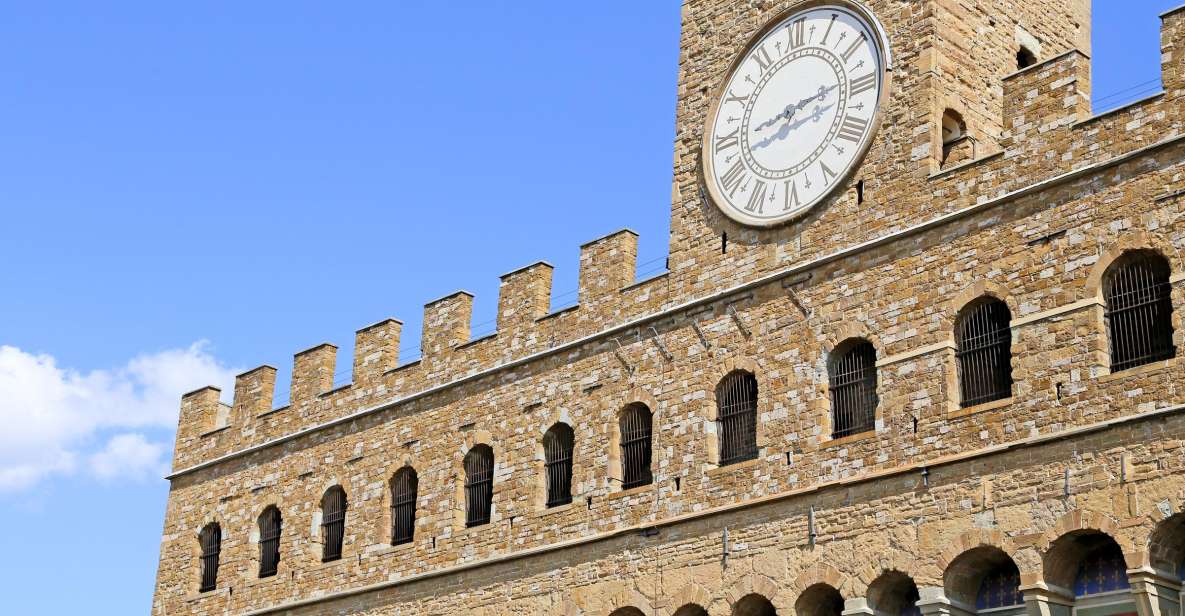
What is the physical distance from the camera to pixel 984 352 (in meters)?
22.8

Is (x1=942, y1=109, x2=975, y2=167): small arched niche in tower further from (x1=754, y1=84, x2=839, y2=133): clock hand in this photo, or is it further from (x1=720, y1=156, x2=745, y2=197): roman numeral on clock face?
(x1=720, y1=156, x2=745, y2=197): roman numeral on clock face

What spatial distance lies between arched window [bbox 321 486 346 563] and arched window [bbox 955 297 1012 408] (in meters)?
11.8

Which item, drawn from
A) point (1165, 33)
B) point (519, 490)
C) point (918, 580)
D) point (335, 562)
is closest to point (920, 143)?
point (1165, 33)

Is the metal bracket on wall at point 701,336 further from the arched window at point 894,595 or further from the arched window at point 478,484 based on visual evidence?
the arched window at point 894,595

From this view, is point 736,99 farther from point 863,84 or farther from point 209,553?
point 209,553

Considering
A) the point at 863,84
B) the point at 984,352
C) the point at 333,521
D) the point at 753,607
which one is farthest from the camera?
the point at 333,521

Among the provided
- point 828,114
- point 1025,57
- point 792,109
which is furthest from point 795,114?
point 1025,57

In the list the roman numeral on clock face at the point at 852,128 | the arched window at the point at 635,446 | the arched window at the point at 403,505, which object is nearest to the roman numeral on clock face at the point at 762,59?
the roman numeral on clock face at the point at 852,128

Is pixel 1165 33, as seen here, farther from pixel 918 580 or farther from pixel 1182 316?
pixel 918 580

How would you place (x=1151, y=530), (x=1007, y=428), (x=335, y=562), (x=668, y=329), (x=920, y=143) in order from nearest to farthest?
(x=1151, y=530)
(x=1007, y=428)
(x=920, y=143)
(x=668, y=329)
(x=335, y=562)

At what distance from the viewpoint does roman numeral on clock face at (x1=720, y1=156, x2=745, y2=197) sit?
26.6 meters

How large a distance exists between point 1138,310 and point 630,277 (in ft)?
27.7

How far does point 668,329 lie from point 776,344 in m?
2.13

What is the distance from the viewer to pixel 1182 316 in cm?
2078
